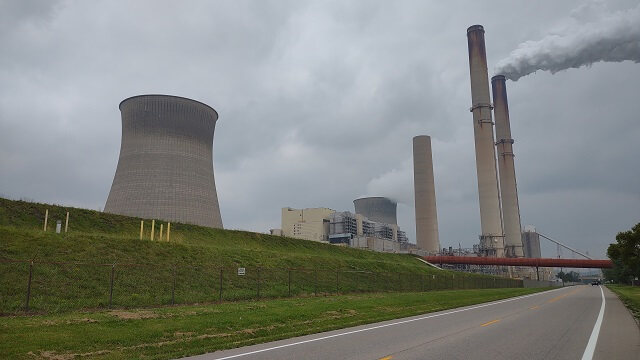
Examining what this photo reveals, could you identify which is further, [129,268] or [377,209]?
[377,209]

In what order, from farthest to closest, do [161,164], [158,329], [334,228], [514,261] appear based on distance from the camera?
[334,228], [514,261], [161,164], [158,329]

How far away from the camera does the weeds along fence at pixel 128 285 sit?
46.8 ft

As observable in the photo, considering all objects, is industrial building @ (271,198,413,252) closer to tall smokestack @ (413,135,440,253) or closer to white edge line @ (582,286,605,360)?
tall smokestack @ (413,135,440,253)

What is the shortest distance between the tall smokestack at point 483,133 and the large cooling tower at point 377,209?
123ft

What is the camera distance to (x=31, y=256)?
17828mm

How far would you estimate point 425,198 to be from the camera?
102 meters

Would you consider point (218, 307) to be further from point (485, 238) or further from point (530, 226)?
point (530, 226)

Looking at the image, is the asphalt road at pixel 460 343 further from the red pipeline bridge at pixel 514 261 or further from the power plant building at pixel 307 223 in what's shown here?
the power plant building at pixel 307 223

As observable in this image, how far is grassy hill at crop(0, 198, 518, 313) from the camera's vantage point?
15281 mm

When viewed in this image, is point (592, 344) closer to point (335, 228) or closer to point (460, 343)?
point (460, 343)

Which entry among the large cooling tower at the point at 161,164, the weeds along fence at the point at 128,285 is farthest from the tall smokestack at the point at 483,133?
the weeds along fence at the point at 128,285

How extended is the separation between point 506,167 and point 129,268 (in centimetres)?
9382

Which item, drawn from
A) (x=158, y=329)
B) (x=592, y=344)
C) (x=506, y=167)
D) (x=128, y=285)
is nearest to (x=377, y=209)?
(x=506, y=167)

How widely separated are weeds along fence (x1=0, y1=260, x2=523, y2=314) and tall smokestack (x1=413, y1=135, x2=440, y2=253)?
252ft
